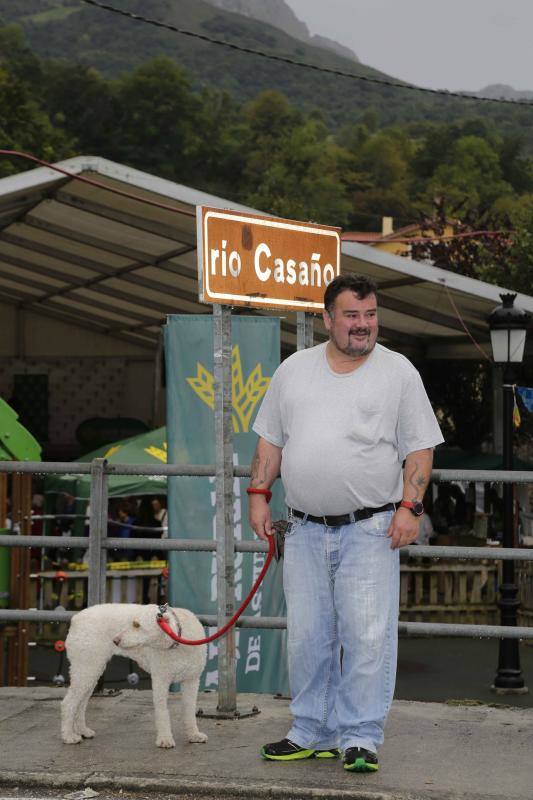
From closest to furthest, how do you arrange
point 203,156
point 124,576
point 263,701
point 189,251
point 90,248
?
point 263,701, point 124,576, point 189,251, point 90,248, point 203,156

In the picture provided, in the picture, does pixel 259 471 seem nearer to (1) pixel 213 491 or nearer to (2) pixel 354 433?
(2) pixel 354 433

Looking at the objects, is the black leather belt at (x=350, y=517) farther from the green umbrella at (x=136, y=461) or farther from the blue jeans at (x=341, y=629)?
the green umbrella at (x=136, y=461)

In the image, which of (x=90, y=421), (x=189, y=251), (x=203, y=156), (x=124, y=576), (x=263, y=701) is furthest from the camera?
(x=203, y=156)

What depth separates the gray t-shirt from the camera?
512 cm

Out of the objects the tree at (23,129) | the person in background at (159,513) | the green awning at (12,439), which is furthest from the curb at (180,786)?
the tree at (23,129)

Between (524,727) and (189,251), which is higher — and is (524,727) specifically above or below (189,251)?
below

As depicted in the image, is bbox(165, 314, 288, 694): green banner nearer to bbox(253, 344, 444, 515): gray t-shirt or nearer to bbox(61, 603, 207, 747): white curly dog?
→ bbox(61, 603, 207, 747): white curly dog

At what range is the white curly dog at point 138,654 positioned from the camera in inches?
222

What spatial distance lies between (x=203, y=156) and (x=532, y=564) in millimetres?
110300

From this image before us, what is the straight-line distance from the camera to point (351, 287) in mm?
5203

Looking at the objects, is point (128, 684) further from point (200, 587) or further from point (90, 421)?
point (90, 421)

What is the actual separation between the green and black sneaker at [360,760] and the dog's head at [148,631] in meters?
0.96

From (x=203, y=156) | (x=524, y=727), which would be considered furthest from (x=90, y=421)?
(x=203, y=156)

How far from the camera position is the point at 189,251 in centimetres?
1708
